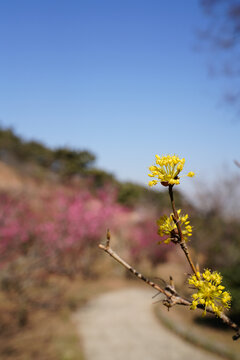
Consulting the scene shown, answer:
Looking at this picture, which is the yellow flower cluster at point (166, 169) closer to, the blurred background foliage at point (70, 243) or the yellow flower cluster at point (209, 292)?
the yellow flower cluster at point (209, 292)

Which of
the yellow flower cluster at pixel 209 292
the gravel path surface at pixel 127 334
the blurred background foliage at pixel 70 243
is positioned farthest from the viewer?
the blurred background foliage at pixel 70 243

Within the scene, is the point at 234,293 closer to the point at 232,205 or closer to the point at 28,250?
the point at 28,250

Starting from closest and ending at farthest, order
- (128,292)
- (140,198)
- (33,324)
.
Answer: (33,324) < (128,292) < (140,198)

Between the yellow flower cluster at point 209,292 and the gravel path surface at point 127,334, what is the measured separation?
5.95 m

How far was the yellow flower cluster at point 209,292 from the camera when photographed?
2.10ft

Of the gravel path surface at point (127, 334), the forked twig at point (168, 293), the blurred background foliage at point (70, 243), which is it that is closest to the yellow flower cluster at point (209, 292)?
the forked twig at point (168, 293)

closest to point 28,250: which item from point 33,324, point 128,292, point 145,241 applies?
point 33,324

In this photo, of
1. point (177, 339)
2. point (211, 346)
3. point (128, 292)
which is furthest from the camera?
point (128, 292)

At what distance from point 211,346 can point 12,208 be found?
5.43 meters

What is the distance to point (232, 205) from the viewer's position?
1493 centimetres

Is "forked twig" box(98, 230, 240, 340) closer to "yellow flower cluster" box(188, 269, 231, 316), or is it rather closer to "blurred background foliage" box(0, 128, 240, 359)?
"yellow flower cluster" box(188, 269, 231, 316)

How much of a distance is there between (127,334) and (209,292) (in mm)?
7042

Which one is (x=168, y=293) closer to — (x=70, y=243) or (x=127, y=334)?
(x=127, y=334)

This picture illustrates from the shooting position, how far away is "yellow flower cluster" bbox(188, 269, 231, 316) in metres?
0.64
